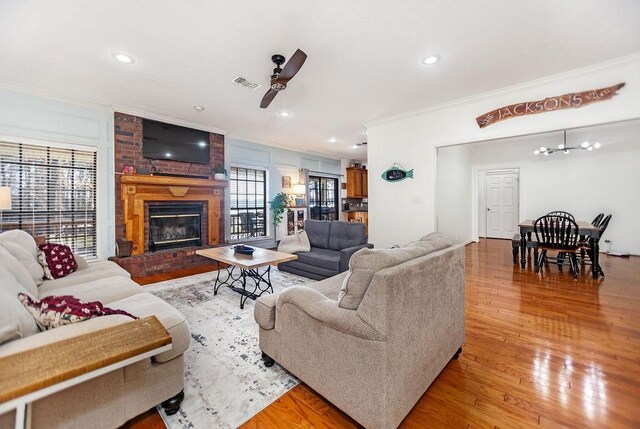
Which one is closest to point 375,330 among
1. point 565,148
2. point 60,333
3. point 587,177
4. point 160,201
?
point 60,333

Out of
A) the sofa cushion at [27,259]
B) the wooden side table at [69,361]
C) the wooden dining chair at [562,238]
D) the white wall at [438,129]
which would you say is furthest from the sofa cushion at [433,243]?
the wooden dining chair at [562,238]

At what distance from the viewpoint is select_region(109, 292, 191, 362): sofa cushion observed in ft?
5.22

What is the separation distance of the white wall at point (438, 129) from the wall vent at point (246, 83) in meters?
2.43

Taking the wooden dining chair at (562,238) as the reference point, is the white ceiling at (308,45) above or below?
above

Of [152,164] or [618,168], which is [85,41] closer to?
[152,164]

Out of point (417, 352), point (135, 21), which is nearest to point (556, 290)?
point (417, 352)

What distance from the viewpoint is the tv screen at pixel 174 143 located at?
4.75 metres

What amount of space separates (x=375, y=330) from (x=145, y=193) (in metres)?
4.70

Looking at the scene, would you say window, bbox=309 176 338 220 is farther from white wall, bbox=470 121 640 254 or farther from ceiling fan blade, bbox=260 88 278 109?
ceiling fan blade, bbox=260 88 278 109

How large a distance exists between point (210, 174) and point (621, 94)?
20.4ft

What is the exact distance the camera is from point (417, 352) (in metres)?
1.55

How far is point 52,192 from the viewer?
392 cm

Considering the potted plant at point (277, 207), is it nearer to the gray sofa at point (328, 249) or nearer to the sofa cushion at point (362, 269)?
the gray sofa at point (328, 249)

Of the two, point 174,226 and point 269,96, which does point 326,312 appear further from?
point 174,226
